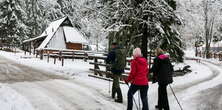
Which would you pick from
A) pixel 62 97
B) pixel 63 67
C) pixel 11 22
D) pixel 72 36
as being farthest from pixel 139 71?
pixel 11 22

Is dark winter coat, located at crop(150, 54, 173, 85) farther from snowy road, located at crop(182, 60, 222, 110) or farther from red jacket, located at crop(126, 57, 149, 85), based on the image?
snowy road, located at crop(182, 60, 222, 110)

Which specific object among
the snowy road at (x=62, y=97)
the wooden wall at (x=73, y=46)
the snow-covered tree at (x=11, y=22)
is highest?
the snow-covered tree at (x=11, y=22)

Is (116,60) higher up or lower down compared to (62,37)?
lower down

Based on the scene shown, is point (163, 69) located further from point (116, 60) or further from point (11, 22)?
point (11, 22)

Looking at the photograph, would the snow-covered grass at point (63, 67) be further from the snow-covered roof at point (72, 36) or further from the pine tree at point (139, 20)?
the snow-covered roof at point (72, 36)

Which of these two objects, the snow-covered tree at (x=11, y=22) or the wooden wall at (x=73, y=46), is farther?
the snow-covered tree at (x=11, y=22)

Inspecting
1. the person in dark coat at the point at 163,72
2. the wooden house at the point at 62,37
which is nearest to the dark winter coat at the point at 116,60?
the person in dark coat at the point at 163,72

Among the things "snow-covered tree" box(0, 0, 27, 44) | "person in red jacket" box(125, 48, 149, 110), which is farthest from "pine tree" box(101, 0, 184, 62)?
"snow-covered tree" box(0, 0, 27, 44)

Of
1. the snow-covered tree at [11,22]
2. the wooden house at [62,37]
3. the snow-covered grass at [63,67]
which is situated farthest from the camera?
the snow-covered tree at [11,22]

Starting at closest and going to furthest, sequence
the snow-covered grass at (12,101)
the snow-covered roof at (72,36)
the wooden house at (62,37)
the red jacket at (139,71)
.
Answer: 1. the red jacket at (139,71)
2. the snow-covered grass at (12,101)
3. the wooden house at (62,37)
4. the snow-covered roof at (72,36)

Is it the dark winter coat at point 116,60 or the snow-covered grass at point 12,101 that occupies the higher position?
the dark winter coat at point 116,60

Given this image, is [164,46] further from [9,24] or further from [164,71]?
[9,24]

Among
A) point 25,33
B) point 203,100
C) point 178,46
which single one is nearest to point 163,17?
point 178,46

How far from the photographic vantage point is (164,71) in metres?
7.34
